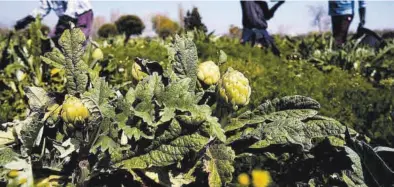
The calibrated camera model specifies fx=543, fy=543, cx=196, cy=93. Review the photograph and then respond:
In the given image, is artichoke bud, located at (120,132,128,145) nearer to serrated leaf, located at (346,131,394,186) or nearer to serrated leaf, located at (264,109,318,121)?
serrated leaf, located at (264,109,318,121)

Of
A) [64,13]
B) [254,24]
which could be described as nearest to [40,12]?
[64,13]

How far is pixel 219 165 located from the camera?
1117 millimetres

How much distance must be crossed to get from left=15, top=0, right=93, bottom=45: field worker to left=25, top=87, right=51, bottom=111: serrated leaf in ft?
15.6

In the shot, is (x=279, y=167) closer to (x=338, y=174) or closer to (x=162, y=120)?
(x=338, y=174)

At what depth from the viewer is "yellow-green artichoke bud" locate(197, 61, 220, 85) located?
1.28 m

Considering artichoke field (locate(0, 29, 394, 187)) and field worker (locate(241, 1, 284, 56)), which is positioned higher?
artichoke field (locate(0, 29, 394, 187))

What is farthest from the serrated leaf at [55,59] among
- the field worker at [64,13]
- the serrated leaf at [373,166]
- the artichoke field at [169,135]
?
the field worker at [64,13]

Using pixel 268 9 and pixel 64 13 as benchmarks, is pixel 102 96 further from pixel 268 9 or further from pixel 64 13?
pixel 268 9

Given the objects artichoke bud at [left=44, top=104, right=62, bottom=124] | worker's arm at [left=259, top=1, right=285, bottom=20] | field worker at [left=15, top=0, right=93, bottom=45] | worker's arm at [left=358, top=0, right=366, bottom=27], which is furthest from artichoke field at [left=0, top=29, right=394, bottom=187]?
worker's arm at [left=358, top=0, right=366, bottom=27]

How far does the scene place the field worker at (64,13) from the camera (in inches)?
233

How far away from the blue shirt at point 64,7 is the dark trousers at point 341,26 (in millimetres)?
4879

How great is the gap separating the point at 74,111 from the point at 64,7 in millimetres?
5296

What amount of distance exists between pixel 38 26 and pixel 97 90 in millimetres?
3588

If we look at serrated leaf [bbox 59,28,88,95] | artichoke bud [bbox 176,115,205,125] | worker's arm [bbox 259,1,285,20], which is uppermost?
serrated leaf [bbox 59,28,88,95]
